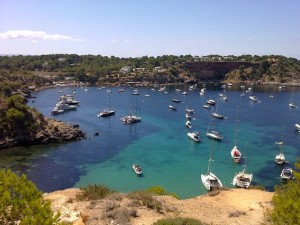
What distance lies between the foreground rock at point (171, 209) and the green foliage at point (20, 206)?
850cm

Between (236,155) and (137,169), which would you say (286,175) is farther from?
(137,169)

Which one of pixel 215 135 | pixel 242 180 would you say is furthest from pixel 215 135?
pixel 242 180

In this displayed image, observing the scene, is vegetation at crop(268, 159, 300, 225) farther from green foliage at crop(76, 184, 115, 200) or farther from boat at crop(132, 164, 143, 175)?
boat at crop(132, 164, 143, 175)

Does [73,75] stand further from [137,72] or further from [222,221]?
[222,221]

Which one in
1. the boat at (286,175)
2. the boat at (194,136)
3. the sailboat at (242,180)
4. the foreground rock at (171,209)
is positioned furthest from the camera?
the boat at (194,136)

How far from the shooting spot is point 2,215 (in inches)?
552

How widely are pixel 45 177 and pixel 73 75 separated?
132 meters

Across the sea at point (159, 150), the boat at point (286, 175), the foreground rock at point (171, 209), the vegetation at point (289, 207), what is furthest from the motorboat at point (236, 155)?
the vegetation at point (289, 207)

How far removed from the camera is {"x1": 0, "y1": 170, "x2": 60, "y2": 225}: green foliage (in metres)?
13.5

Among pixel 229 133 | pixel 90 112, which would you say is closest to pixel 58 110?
pixel 90 112

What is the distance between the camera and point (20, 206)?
14023mm

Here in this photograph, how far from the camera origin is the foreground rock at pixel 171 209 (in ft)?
76.6

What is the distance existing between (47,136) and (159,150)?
22932 millimetres

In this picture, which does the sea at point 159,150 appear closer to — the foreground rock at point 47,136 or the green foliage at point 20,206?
the foreground rock at point 47,136
